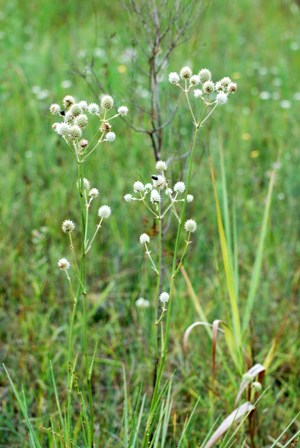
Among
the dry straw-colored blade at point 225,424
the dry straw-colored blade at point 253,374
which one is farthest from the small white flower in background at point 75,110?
the dry straw-colored blade at point 253,374

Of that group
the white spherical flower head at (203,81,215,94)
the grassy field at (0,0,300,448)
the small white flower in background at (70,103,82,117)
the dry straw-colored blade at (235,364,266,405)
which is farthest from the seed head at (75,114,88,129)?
the dry straw-colored blade at (235,364,266,405)

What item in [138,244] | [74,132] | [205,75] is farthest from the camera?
[138,244]

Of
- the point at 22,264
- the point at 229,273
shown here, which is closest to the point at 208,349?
the point at 229,273

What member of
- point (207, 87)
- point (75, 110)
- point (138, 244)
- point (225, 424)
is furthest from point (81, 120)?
point (138, 244)

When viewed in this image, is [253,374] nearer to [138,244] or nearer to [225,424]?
[225,424]

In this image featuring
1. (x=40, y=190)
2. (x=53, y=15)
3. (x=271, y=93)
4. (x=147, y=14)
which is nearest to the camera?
(x=147, y=14)

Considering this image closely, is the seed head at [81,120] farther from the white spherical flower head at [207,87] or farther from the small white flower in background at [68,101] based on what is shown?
the white spherical flower head at [207,87]

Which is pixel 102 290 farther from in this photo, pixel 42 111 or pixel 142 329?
pixel 42 111

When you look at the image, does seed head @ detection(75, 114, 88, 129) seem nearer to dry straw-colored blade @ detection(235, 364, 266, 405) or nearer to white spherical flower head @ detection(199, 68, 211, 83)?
white spherical flower head @ detection(199, 68, 211, 83)
